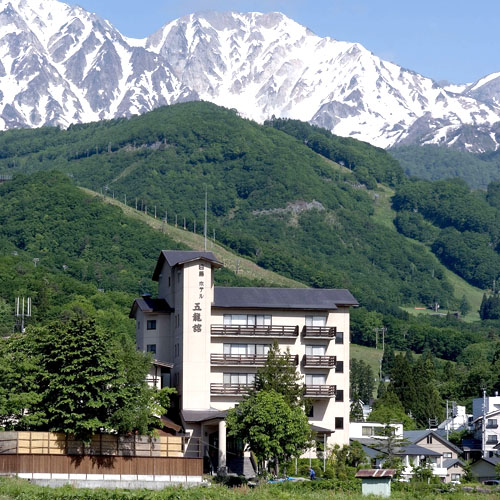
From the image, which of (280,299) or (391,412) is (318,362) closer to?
(280,299)

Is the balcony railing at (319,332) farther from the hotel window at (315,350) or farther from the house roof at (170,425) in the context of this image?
the house roof at (170,425)

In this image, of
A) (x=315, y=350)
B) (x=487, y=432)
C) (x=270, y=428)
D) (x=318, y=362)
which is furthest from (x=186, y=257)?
(x=487, y=432)

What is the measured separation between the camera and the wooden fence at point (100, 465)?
238 feet

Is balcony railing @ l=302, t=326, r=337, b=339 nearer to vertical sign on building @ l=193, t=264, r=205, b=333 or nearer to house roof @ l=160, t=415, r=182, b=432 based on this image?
vertical sign on building @ l=193, t=264, r=205, b=333

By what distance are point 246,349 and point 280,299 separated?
547 centimetres

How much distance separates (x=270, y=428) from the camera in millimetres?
83125

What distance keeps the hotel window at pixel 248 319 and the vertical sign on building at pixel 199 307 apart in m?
4.11

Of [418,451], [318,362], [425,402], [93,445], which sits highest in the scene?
[318,362]

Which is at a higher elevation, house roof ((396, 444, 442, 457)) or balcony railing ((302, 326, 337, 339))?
balcony railing ((302, 326, 337, 339))

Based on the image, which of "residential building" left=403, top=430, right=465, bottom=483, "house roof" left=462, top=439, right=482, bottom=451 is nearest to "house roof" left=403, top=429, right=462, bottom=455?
"residential building" left=403, top=430, right=465, bottom=483

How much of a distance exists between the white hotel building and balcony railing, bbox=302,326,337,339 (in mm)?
82

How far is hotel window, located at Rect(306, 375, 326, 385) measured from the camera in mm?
102812

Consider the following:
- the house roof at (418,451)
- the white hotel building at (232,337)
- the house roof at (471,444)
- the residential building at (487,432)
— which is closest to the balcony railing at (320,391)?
the white hotel building at (232,337)

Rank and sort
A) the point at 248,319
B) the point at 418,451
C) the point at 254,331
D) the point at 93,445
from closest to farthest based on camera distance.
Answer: the point at 93,445, the point at 254,331, the point at 248,319, the point at 418,451
